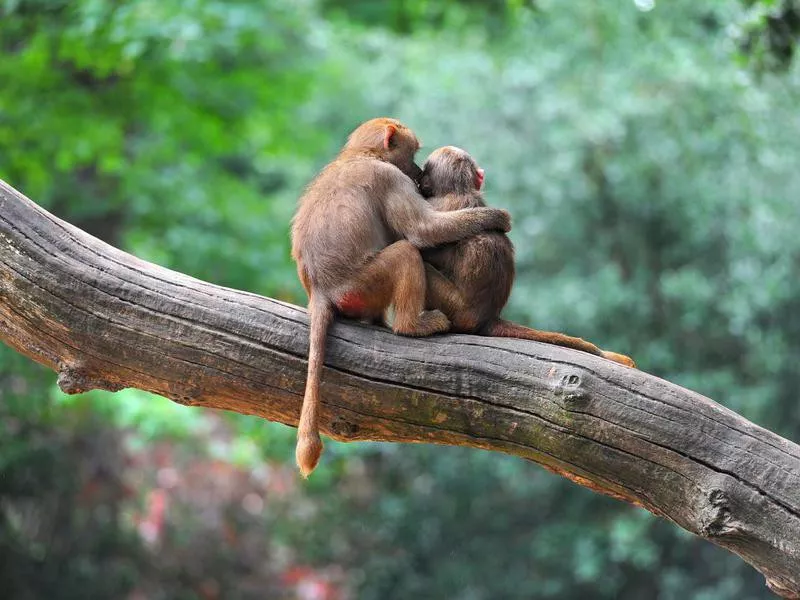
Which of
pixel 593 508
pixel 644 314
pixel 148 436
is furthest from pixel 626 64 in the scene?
pixel 148 436

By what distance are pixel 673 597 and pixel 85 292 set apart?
778 centimetres

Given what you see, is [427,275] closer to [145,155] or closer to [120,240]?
[145,155]

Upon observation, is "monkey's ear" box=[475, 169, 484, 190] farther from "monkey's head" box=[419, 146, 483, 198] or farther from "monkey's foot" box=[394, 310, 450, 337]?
"monkey's foot" box=[394, 310, 450, 337]

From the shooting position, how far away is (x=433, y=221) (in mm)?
3896

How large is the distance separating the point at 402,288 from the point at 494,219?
0.50 metres

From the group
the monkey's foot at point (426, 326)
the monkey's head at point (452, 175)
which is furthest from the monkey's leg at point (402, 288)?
the monkey's head at point (452, 175)

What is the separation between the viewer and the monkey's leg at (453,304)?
383cm

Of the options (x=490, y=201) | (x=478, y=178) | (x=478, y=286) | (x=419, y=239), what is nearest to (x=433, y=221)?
(x=419, y=239)

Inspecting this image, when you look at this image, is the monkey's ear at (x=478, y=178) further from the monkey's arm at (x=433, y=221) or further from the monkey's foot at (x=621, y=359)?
the monkey's foot at (x=621, y=359)

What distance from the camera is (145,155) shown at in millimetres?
8828

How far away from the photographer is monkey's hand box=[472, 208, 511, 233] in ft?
12.8

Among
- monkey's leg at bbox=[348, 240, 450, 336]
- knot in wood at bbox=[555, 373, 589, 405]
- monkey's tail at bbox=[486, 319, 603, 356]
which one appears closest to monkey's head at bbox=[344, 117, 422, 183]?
monkey's leg at bbox=[348, 240, 450, 336]

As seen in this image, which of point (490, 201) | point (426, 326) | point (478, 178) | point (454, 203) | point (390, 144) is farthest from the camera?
point (490, 201)

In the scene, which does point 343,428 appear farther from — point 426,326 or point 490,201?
point 490,201
